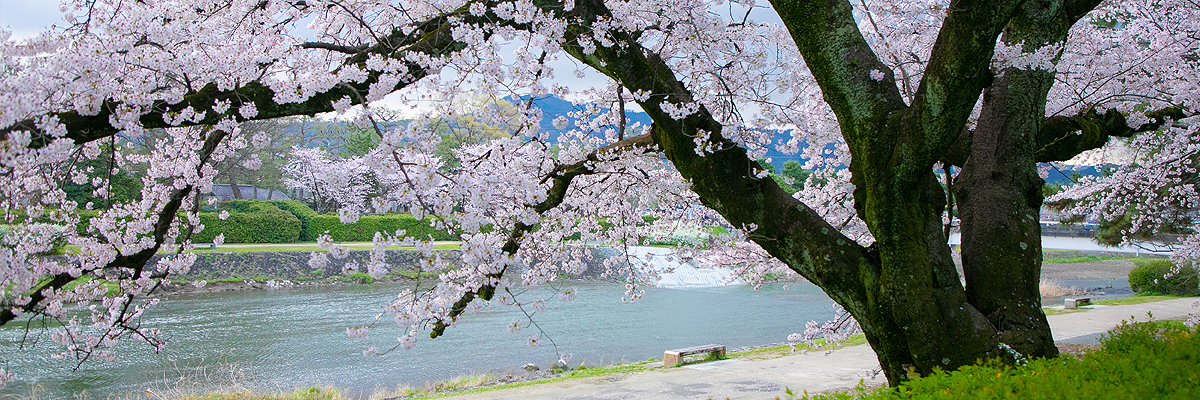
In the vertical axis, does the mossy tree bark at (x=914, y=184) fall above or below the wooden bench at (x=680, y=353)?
above

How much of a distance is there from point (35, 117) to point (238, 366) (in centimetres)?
810

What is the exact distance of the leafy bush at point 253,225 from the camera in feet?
67.7

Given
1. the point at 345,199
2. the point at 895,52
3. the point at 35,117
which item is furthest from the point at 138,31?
the point at 345,199

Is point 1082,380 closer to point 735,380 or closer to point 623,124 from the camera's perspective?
point 623,124

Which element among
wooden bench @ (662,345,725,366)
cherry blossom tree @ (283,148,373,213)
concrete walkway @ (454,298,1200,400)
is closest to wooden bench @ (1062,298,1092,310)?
concrete walkway @ (454,298,1200,400)

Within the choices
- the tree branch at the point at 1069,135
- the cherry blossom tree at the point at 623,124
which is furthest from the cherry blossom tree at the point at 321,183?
the tree branch at the point at 1069,135

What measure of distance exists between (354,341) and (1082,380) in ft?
35.7

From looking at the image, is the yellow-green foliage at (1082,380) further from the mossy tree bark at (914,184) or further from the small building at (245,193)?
the small building at (245,193)

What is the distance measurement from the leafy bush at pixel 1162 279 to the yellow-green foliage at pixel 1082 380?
570 inches

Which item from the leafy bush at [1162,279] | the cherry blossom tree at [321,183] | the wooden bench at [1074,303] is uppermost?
the cherry blossom tree at [321,183]

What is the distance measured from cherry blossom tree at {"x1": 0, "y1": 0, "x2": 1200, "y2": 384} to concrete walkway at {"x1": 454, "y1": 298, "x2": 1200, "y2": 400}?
2.65m

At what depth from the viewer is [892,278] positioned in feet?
9.43

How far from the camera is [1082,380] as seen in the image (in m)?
2.12

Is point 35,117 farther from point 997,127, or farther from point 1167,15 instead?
point 1167,15
